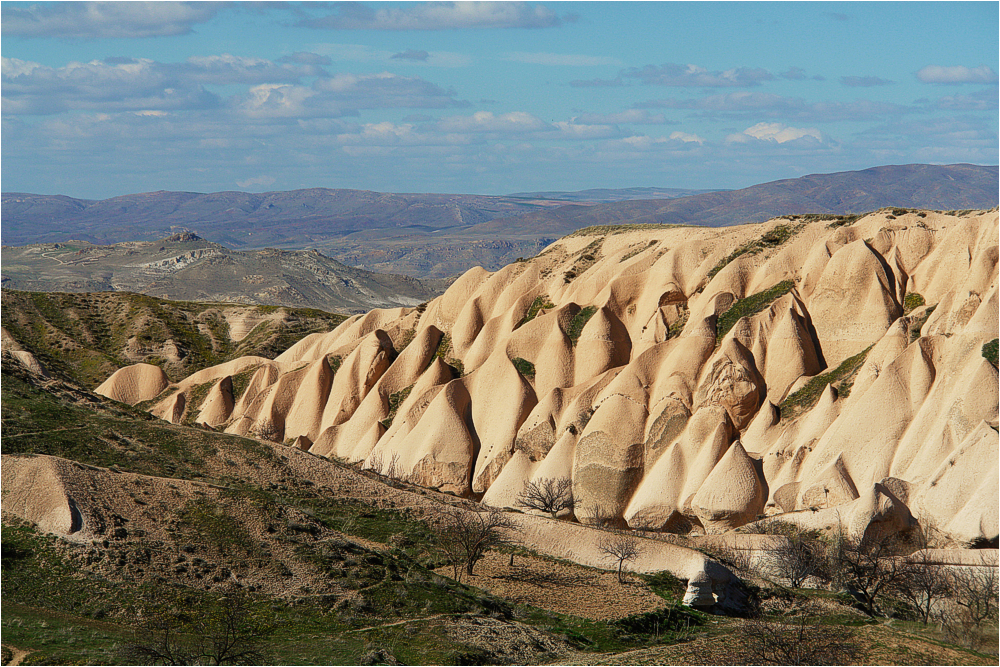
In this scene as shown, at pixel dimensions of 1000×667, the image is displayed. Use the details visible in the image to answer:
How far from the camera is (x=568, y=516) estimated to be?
50.5m

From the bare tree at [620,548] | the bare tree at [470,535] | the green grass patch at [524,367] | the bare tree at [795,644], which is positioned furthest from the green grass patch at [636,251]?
the bare tree at [795,644]

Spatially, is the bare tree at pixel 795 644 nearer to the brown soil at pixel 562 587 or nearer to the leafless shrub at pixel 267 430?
the brown soil at pixel 562 587

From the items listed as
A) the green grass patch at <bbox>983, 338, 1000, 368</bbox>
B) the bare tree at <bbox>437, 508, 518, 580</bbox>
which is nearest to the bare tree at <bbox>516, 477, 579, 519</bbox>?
the bare tree at <bbox>437, 508, 518, 580</bbox>

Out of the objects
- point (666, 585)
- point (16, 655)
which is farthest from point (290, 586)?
point (666, 585)

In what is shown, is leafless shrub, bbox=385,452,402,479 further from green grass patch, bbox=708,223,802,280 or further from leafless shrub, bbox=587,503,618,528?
green grass patch, bbox=708,223,802,280

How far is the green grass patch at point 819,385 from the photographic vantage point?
49184 millimetres

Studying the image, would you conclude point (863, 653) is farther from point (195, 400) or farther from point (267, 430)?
point (195, 400)

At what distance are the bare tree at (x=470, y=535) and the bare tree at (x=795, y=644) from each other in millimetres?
10590

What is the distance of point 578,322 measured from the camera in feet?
201

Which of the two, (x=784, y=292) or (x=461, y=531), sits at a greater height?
(x=784, y=292)

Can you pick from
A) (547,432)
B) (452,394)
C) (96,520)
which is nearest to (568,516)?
(547,432)

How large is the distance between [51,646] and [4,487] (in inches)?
396

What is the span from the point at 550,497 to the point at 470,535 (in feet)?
39.8

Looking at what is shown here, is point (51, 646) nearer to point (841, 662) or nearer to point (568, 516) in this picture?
point (841, 662)
